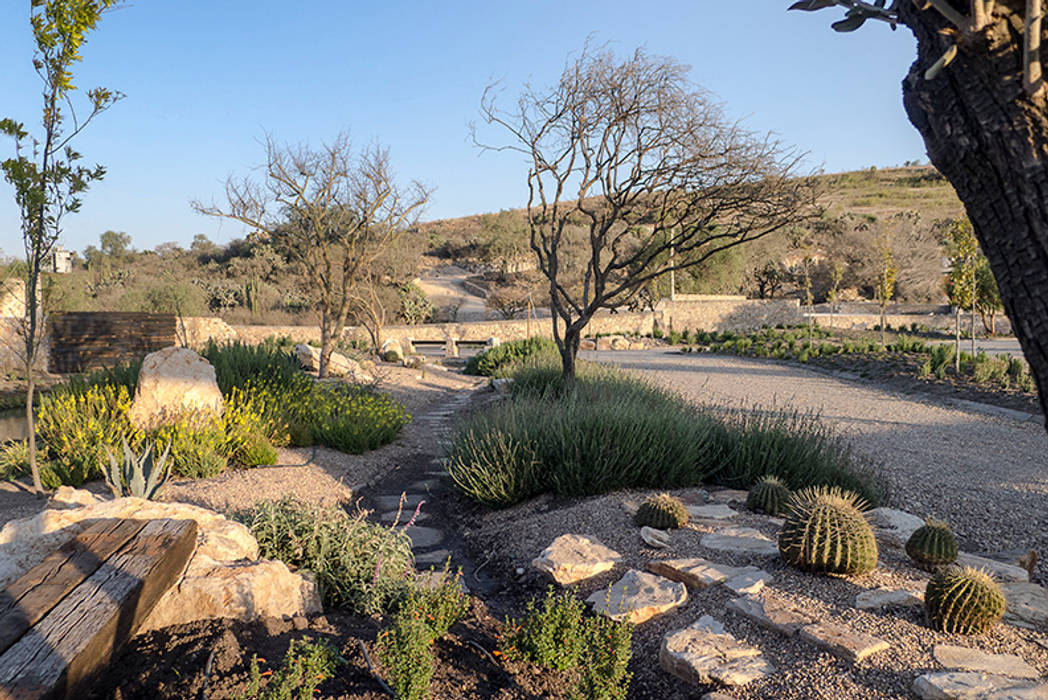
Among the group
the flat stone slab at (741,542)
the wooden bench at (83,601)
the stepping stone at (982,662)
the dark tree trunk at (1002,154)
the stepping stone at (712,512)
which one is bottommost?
the stepping stone at (712,512)

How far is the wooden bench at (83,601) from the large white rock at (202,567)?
0.31 ft

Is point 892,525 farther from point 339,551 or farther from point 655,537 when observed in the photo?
point 339,551

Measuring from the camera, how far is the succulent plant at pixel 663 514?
398 cm

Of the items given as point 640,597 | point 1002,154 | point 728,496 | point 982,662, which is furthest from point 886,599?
point 1002,154

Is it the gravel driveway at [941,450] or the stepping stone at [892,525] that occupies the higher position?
the stepping stone at [892,525]

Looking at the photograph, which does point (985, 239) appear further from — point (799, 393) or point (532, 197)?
point (799, 393)

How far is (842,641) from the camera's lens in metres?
2.51

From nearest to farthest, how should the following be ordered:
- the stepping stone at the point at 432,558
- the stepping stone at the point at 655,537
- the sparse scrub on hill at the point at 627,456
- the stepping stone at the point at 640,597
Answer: the stepping stone at the point at 640,597 < the stepping stone at the point at 655,537 < the stepping stone at the point at 432,558 < the sparse scrub on hill at the point at 627,456

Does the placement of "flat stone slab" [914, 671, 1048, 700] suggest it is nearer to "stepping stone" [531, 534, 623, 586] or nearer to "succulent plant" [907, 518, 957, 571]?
"succulent plant" [907, 518, 957, 571]

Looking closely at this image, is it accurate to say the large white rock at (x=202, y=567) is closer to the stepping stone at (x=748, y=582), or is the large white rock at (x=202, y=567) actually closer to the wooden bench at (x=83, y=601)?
the wooden bench at (x=83, y=601)

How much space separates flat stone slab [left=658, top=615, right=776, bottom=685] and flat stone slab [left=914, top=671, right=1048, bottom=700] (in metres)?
0.50

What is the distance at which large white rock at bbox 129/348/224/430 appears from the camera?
624 cm

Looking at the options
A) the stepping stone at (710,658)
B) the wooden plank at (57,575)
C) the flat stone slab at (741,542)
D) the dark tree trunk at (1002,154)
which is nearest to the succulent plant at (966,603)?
the stepping stone at (710,658)

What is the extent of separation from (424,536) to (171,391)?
324 cm
